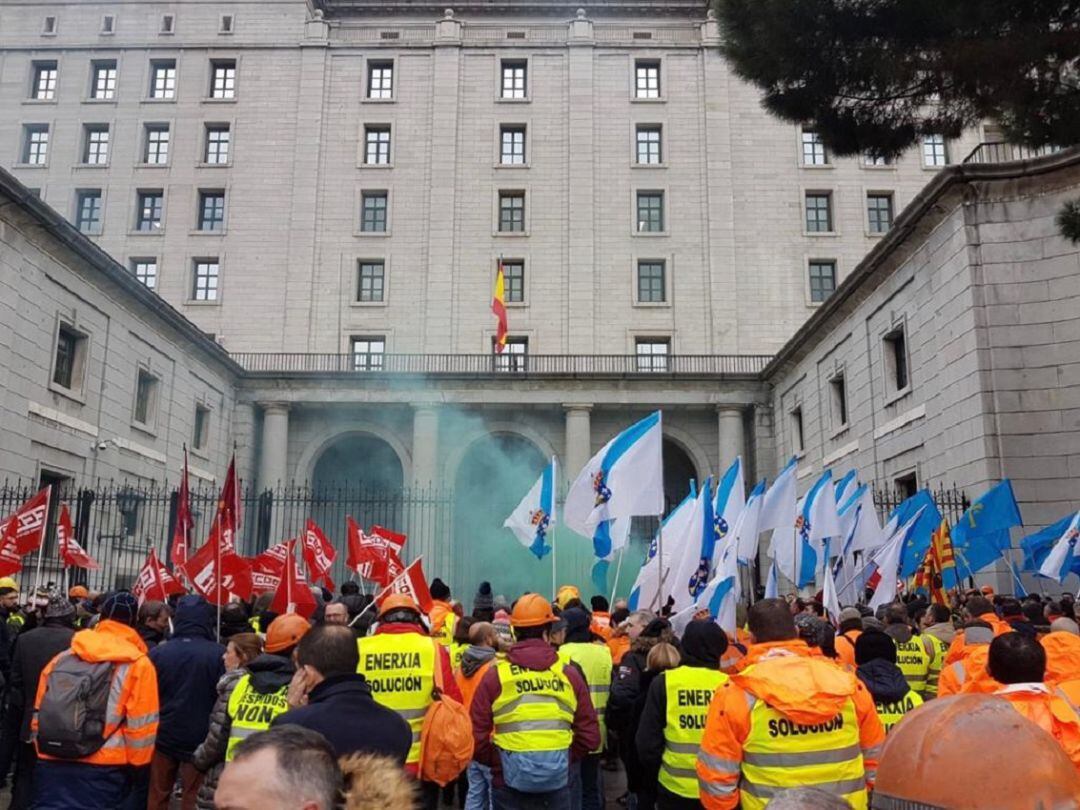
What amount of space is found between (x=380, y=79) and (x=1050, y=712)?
3854 cm

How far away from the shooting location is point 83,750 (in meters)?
5.22

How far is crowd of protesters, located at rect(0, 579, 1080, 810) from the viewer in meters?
2.04

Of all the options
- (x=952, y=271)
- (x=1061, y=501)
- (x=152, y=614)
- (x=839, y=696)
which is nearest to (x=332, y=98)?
(x=952, y=271)

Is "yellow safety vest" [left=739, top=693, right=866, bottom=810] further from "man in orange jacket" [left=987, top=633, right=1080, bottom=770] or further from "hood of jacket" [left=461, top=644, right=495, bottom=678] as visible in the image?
"hood of jacket" [left=461, top=644, right=495, bottom=678]

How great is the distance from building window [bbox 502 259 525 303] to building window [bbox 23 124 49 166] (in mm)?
19754

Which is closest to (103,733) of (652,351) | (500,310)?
(500,310)

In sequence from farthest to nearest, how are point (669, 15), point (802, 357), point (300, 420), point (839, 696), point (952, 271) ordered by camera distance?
point (669, 15) → point (300, 420) → point (802, 357) → point (952, 271) → point (839, 696)

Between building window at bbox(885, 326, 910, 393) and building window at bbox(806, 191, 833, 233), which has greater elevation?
building window at bbox(806, 191, 833, 233)

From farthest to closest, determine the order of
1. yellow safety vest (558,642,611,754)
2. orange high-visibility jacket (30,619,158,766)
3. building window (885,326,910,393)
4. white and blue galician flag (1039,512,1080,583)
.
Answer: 1. building window (885,326,910,393)
2. white and blue galician flag (1039,512,1080,583)
3. yellow safety vest (558,642,611,754)
4. orange high-visibility jacket (30,619,158,766)

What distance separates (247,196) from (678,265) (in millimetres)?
17677

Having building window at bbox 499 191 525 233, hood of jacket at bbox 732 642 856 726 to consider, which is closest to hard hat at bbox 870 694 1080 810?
hood of jacket at bbox 732 642 856 726

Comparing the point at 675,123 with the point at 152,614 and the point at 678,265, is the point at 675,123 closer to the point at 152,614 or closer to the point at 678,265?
the point at 678,265

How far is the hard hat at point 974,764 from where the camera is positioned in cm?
149

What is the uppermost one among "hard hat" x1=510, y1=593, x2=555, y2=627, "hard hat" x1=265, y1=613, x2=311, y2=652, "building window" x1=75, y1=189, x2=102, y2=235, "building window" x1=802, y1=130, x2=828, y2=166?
"building window" x1=802, y1=130, x2=828, y2=166
